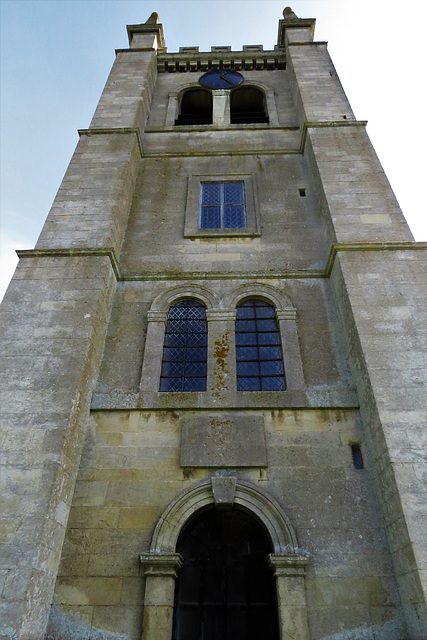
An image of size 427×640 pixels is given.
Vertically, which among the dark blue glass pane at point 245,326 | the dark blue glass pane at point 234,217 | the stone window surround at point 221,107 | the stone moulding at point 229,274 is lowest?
the dark blue glass pane at point 245,326

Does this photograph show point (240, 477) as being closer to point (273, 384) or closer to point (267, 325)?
point (273, 384)

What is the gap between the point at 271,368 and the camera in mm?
7121

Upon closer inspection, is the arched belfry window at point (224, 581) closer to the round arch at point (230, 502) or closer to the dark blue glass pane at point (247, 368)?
the round arch at point (230, 502)

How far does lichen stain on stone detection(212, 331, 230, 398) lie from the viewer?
21.9 ft

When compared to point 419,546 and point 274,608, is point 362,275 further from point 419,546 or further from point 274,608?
point 274,608

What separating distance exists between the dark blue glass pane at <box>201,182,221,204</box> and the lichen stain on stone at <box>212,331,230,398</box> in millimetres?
3888

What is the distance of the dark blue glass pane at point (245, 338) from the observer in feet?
24.5

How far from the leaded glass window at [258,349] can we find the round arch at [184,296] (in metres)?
0.53

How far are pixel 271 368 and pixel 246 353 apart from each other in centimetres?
49

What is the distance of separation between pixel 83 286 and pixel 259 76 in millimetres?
10776

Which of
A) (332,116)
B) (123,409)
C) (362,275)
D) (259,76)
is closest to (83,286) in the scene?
(123,409)

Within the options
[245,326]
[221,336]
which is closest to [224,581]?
[221,336]

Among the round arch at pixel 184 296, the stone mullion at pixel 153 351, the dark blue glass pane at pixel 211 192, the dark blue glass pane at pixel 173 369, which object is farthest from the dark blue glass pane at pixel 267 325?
the dark blue glass pane at pixel 211 192

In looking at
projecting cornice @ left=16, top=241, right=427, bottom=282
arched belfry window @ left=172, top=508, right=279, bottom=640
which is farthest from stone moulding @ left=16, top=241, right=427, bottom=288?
arched belfry window @ left=172, top=508, right=279, bottom=640
